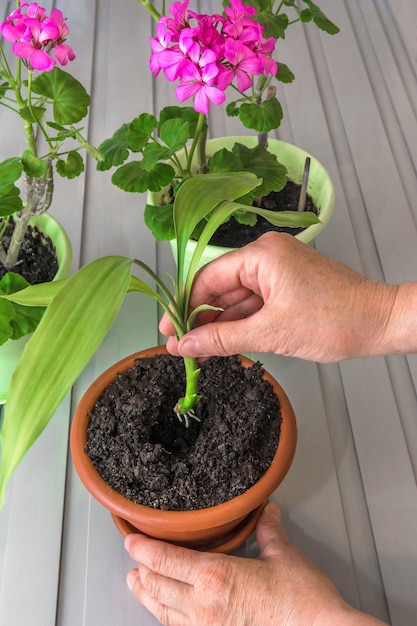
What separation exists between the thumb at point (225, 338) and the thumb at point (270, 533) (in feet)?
0.97

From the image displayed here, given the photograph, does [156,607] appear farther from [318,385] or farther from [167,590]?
[318,385]

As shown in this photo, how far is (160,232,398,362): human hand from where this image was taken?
0.73 metres

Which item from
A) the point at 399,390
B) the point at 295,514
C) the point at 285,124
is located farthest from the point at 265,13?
the point at 295,514

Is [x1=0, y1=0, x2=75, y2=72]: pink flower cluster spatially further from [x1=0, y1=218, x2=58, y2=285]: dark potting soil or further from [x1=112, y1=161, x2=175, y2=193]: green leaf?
[x1=0, y1=218, x2=58, y2=285]: dark potting soil

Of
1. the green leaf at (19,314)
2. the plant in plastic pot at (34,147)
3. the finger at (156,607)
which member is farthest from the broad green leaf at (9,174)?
the finger at (156,607)

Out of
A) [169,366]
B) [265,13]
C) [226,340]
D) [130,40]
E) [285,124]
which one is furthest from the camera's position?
[130,40]

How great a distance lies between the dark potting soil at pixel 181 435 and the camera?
781mm

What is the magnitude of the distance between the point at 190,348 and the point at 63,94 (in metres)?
0.45

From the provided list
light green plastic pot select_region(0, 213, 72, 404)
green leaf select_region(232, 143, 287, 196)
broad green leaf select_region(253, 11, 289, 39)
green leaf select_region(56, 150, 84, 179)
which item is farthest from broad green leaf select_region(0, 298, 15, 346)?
broad green leaf select_region(253, 11, 289, 39)

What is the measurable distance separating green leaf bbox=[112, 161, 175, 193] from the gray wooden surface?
0.31 meters

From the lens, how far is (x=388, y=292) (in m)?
0.77

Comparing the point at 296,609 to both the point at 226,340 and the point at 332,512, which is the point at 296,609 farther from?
the point at 226,340

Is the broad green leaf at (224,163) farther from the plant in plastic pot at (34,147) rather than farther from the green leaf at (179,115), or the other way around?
the plant in plastic pot at (34,147)

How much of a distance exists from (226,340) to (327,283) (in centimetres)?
14
